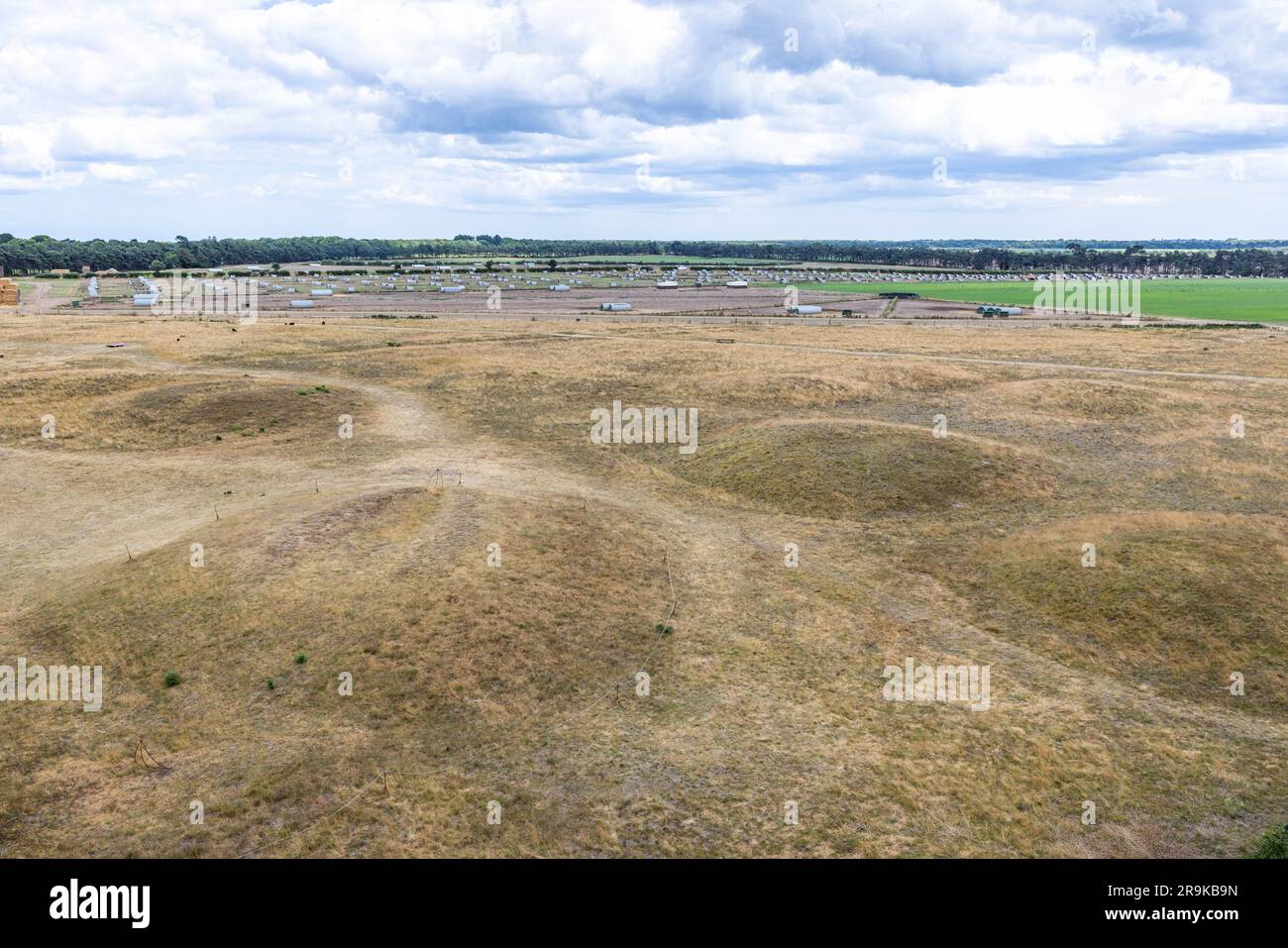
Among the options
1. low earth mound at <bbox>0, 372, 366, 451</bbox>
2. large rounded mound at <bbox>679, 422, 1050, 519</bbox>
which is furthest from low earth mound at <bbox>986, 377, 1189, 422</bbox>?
low earth mound at <bbox>0, 372, 366, 451</bbox>

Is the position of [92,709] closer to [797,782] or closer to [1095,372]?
[797,782]

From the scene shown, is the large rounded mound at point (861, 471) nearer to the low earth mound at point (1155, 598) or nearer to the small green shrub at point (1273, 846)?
the low earth mound at point (1155, 598)

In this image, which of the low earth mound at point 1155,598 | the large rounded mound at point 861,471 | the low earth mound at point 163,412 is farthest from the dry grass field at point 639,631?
the low earth mound at point 163,412

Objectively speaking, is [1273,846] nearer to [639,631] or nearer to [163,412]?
[639,631]

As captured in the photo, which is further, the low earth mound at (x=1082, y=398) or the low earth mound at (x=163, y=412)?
the low earth mound at (x=1082, y=398)

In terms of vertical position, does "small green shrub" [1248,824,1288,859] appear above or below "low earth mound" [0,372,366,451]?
below

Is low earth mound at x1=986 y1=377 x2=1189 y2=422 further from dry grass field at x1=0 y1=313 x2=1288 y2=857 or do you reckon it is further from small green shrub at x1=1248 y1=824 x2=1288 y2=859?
small green shrub at x1=1248 y1=824 x2=1288 y2=859

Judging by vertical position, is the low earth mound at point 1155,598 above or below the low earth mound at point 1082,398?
below
